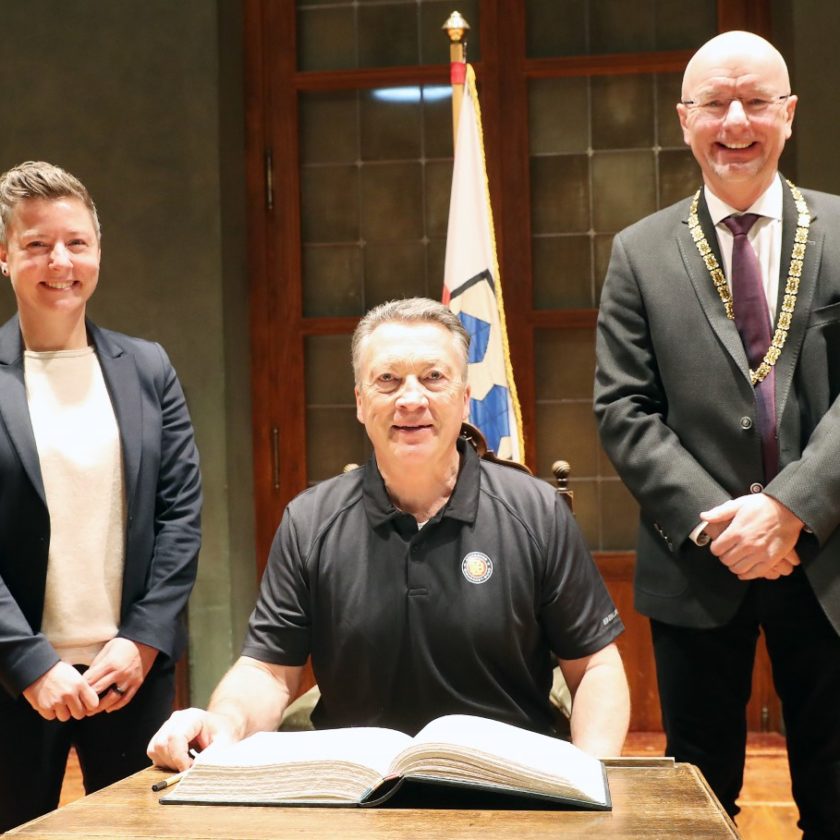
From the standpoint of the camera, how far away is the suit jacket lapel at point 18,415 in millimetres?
2008

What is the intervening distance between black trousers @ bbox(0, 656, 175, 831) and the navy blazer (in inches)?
3.1

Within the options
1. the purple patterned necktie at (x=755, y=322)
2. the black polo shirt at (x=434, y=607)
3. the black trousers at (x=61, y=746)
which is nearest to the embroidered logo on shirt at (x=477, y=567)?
the black polo shirt at (x=434, y=607)

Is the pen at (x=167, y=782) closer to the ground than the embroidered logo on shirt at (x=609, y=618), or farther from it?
closer to the ground

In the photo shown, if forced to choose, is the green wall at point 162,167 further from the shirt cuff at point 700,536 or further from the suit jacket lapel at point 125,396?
the shirt cuff at point 700,536

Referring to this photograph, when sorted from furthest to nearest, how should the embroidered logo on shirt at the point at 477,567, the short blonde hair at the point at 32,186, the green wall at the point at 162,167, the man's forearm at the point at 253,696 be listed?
the green wall at the point at 162,167
the short blonde hair at the point at 32,186
the embroidered logo on shirt at the point at 477,567
the man's forearm at the point at 253,696

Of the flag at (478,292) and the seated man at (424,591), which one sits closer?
the seated man at (424,591)

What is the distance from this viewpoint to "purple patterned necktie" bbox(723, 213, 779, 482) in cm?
199

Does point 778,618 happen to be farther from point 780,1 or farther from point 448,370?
point 780,1

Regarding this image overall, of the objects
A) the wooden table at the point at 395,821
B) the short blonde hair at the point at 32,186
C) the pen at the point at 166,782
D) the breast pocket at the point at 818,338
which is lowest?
the pen at the point at 166,782

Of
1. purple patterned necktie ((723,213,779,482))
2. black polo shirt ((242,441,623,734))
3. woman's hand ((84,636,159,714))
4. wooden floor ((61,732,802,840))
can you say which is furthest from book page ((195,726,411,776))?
wooden floor ((61,732,802,840))

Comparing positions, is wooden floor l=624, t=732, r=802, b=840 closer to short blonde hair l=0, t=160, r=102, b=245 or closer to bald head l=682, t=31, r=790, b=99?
bald head l=682, t=31, r=790, b=99

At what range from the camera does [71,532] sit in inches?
80.7

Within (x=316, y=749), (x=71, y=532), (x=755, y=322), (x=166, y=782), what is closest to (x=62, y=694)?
(x=71, y=532)

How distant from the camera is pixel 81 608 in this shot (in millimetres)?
2051
